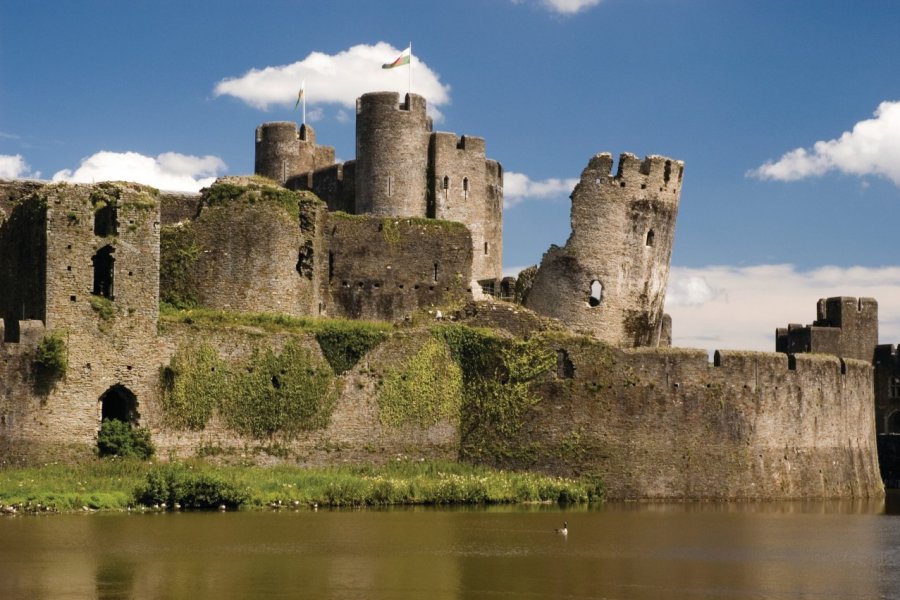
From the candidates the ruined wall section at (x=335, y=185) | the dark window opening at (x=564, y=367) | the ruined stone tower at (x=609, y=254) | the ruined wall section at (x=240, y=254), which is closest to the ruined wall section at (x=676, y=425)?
the dark window opening at (x=564, y=367)

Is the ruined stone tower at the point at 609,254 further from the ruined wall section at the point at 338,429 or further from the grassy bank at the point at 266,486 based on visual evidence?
the grassy bank at the point at 266,486

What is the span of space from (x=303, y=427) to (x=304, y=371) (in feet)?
4.76

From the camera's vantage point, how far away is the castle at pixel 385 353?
1522 inches

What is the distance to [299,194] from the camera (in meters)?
46.4

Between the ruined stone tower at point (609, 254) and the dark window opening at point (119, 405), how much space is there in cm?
1473

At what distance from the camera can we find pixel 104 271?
40.1 metres

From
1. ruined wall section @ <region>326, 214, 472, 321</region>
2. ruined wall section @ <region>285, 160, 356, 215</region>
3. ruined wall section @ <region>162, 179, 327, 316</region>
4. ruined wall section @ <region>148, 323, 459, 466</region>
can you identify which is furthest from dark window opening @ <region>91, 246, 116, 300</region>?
ruined wall section @ <region>285, 160, 356, 215</region>

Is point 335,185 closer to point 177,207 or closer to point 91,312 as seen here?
point 177,207

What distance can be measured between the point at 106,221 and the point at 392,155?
1431cm

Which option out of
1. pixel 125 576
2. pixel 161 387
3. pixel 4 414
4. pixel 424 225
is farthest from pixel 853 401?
pixel 125 576

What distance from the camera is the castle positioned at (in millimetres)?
38656

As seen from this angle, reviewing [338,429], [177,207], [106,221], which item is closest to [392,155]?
[177,207]

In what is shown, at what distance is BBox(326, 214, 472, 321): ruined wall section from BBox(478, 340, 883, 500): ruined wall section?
718 centimetres

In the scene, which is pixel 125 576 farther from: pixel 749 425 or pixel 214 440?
pixel 749 425
